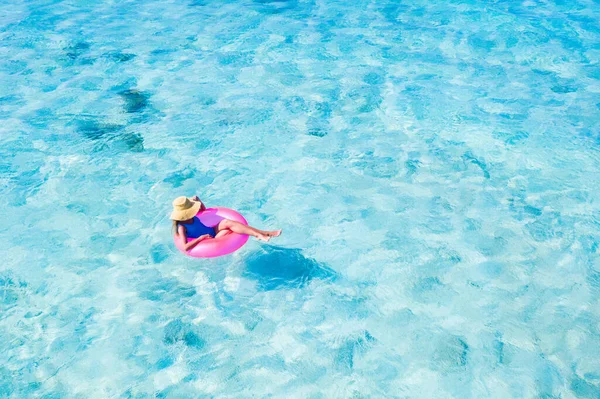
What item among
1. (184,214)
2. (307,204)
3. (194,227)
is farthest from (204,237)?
(307,204)

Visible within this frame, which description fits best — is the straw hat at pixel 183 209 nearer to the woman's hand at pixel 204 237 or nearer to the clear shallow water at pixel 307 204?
the woman's hand at pixel 204 237

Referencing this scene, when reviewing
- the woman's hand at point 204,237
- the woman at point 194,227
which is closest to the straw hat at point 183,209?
the woman at point 194,227

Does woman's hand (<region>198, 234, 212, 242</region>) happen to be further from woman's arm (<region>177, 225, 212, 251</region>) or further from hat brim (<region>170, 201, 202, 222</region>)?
hat brim (<region>170, 201, 202, 222</region>)

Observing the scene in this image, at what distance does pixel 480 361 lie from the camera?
5125 millimetres

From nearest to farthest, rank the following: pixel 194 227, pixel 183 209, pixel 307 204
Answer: pixel 183 209 → pixel 194 227 → pixel 307 204

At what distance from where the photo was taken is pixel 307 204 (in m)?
7.05

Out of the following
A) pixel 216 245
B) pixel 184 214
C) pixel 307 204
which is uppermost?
pixel 184 214

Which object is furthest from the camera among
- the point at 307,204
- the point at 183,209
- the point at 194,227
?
the point at 307,204

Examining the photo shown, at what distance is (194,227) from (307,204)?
5.58 ft

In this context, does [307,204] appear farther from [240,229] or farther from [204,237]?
[204,237]

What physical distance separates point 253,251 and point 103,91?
4.69m

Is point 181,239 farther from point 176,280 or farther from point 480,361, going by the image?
point 480,361

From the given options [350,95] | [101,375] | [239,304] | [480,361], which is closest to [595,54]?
[350,95]

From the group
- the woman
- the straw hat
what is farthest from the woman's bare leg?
the straw hat
